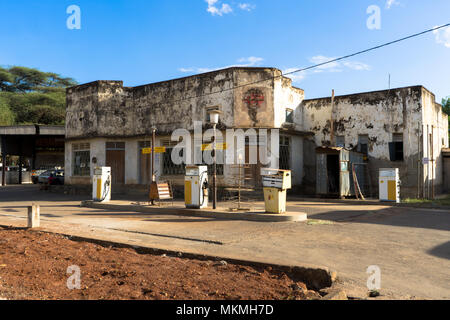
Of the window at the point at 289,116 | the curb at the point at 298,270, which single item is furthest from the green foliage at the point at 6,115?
the curb at the point at 298,270

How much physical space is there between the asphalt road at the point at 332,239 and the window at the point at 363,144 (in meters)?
7.18

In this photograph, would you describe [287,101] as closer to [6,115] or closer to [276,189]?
[276,189]

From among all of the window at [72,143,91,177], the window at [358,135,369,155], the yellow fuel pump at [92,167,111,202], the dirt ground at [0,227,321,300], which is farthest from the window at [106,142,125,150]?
the dirt ground at [0,227,321,300]

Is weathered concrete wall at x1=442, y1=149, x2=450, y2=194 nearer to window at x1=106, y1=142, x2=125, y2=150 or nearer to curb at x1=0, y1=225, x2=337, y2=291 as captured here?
window at x1=106, y1=142, x2=125, y2=150

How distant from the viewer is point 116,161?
2248 centimetres

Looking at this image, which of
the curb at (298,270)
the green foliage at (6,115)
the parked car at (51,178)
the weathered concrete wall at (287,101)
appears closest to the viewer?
the curb at (298,270)

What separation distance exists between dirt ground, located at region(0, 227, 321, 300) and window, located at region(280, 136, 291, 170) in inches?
541

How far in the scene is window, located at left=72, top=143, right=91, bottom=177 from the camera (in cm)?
2314

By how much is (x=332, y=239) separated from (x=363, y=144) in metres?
13.4

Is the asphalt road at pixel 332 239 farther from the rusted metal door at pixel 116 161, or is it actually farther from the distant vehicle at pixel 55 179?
the distant vehicle at pixel 55 179

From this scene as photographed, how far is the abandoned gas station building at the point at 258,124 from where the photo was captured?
18172 millimetres

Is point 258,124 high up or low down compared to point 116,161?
up

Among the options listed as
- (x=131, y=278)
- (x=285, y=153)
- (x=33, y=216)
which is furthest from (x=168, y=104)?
(x=131, y=278)
